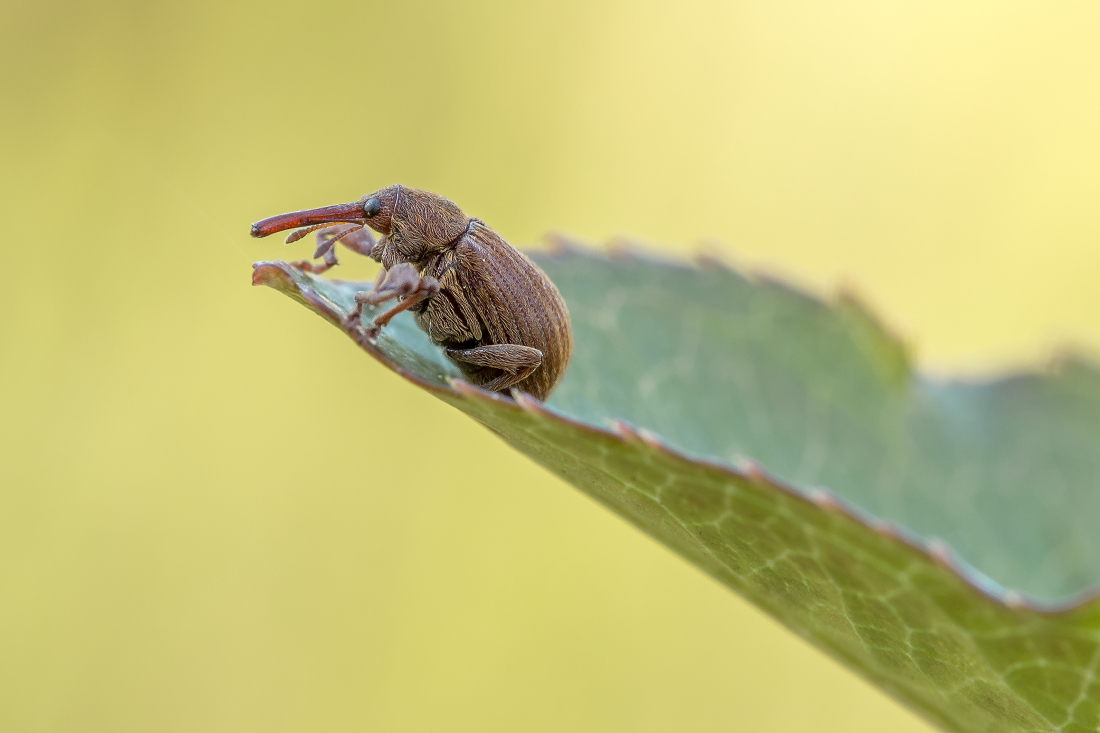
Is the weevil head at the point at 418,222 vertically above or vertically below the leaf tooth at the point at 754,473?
below

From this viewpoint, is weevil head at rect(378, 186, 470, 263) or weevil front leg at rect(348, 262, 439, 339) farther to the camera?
weevil head at rect(378, 186, 470, 263)

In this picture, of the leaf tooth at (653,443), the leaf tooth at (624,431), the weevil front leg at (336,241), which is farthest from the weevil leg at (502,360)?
the leaf tooth at (653,443)

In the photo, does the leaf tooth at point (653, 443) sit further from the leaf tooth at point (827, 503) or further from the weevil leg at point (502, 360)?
the weevil leg at point (502, 360)

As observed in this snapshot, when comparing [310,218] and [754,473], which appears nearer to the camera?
→ [754,473]

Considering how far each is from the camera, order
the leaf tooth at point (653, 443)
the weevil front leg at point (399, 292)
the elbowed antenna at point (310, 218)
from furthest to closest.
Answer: the elbowed antenna at point (310, 218) < the weevil front leg at point (399, 292) < the leaf tooth at point (653, 443)

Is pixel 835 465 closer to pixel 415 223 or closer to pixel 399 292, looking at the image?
pixel 399 292

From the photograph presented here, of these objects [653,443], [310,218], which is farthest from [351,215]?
[653,443]

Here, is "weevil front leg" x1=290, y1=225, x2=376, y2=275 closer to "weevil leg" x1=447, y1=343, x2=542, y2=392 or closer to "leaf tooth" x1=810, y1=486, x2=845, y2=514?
"weevil leg" x1=447, y1=343, x2=542, y2=392

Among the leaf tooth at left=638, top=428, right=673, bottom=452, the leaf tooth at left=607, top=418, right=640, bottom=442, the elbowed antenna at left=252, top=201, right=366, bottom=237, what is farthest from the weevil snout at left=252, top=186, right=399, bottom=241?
the leaf tooth at left=638, top=428, right=673, bottom=452
